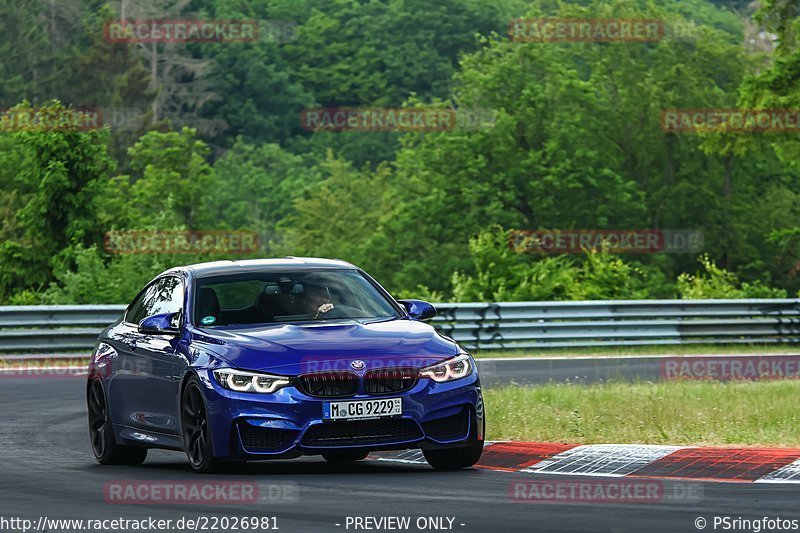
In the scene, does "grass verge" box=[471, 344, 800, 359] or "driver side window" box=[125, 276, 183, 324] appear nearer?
"driver side window" box=[125, 276, 183, 324]

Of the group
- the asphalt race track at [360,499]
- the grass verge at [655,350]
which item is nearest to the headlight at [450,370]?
the asphalt race track at [360,499]

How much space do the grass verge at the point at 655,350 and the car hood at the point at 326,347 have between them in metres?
16.8

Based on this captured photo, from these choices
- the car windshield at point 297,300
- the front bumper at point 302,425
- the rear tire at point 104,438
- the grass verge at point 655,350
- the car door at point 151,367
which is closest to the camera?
the front bumper at point 302,425

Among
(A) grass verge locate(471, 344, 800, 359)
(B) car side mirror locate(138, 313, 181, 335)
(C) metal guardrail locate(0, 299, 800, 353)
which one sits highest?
(B) car side mirror locate(138, 313, 181, 335)

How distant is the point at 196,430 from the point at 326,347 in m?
1.09

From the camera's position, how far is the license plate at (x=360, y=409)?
36.3ft

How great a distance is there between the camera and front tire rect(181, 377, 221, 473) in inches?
447

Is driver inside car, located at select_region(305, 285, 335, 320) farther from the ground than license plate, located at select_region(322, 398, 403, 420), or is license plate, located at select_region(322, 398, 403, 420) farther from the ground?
driver inside car, located at select_region(305, 285, 335, 320)

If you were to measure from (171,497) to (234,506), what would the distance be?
0.74 meters

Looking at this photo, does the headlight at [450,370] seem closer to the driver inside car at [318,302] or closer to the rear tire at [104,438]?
the driver inside car at [318,302]

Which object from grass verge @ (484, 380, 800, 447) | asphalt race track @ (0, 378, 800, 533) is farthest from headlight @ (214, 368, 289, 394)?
grass verge @ (484, 380, 800, 447)

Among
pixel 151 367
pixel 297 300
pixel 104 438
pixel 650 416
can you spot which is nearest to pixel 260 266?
pixel 297 300

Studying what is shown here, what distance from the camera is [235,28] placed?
125 meters

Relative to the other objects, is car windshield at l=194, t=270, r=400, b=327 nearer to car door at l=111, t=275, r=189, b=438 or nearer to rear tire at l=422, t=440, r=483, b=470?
car door at l=111, t=275, r=189, b=438
